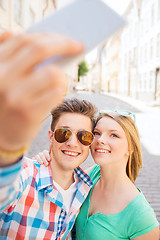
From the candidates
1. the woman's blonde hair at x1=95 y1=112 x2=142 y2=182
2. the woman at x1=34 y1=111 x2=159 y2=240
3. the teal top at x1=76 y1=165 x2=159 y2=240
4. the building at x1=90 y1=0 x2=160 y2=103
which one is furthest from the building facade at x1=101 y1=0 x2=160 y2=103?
the teal top at x1=76 y1=165 x2=159 y2=240

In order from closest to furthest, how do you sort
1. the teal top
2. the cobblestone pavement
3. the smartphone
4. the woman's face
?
the smartphone, the teal top, the woman's face, the cobblestone pavement

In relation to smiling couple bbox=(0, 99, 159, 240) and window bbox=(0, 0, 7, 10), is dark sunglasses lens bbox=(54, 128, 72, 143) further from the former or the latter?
window bbox=(0, 0, 7, 10)

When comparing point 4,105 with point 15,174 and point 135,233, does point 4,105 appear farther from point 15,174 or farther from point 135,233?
point 135,233

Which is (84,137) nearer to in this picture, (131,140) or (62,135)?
(62,135)

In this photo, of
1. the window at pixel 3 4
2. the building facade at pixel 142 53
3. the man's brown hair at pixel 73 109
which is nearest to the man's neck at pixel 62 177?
the man's brown hair at pixel 73 109

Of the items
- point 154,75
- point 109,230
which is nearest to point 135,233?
point 109,230
